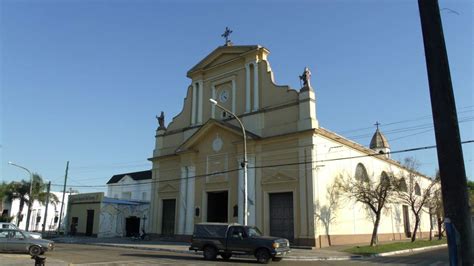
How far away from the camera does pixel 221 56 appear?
3622 centimetres

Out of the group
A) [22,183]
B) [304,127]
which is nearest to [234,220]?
[304,127]

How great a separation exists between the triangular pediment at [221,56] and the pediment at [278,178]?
10.4m

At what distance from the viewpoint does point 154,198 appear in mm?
38969

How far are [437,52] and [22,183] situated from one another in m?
62.8

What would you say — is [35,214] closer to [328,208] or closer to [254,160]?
[254,160]

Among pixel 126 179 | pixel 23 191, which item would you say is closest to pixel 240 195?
pixel 23 191

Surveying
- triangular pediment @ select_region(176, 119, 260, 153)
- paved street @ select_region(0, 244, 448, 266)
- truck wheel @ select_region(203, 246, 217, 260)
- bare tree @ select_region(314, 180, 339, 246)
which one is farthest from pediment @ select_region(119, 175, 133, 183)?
truck wheel @ select_region(203, 246, 217, 260)

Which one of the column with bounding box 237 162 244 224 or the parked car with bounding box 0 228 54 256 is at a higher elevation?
the column with bounding box 237 162 244 224

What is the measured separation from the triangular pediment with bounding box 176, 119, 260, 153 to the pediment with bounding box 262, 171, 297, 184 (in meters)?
3.10

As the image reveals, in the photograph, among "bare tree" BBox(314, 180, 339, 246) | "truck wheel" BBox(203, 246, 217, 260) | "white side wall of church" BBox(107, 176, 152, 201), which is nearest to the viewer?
"truck wheel" BBox(203, 246, 217, 260)

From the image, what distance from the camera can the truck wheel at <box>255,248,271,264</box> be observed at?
18.5 meters

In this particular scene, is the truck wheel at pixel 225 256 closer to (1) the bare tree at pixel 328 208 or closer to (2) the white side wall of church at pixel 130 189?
(1) the bare tree at pixel 328 208

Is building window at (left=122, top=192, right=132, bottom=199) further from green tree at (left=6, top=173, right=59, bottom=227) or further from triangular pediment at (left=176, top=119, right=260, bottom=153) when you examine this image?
triangular pediment at (left=176, top=119, right=260, bottom=153)

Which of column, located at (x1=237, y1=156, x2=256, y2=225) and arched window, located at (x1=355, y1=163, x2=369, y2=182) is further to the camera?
arched window, located at (x1=355, y1=163, x2=369, y2=182)
